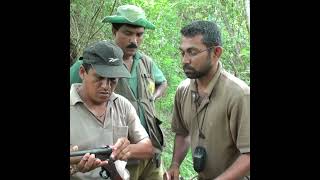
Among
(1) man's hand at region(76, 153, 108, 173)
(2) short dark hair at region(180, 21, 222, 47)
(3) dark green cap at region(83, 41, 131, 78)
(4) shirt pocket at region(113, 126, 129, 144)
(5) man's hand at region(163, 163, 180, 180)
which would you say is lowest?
(5) man's hand at region(163, 163, 180, 180)

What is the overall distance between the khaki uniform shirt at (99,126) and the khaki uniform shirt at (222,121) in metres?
0.46

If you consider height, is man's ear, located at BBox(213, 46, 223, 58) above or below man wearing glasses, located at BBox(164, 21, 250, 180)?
above

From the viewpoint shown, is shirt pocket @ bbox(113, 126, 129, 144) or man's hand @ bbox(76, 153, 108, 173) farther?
shirt pocket @ bbox(113, 126, 129, 144)

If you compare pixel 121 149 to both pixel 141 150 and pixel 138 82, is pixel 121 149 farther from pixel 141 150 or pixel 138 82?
pixel 138 82

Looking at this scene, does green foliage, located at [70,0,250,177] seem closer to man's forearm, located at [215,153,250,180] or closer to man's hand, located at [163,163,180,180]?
man's hand, located at [163,163,180,180]

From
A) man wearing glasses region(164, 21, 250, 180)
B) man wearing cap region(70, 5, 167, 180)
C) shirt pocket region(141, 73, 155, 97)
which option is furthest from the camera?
Answer: shirt pocket region(141, 73, 155, 97)

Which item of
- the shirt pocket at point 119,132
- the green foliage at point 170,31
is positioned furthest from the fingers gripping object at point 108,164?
the green foliage at point 170,31

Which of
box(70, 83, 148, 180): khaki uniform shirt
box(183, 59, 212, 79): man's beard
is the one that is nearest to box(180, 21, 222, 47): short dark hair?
box(183, 59, 212, 79): man's beard

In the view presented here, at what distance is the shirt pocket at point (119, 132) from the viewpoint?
3.13 metres

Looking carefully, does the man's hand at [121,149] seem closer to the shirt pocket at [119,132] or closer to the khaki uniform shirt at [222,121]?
the shirt pocket at [119,132]

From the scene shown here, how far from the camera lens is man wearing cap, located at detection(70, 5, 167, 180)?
12.8 ft
